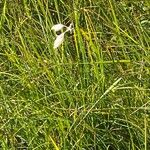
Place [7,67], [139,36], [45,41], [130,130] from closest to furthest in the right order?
[130,130] < [139,36] < [45,41] < [7,67]

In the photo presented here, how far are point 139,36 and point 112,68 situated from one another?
156mm

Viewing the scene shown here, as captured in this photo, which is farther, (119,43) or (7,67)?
(7,67)

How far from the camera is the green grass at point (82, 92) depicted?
6.23ft

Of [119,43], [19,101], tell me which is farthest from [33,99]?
[119,43]

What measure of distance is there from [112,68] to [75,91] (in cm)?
18

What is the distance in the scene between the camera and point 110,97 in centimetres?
197

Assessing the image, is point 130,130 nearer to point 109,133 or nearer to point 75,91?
point 109,133

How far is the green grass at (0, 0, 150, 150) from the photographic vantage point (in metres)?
1.90

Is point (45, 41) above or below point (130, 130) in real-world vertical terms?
above

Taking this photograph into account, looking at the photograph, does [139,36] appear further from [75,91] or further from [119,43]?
[75,91]

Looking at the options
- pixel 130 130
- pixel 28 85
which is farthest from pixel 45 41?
pixel 130 130

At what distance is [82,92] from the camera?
6.55ft

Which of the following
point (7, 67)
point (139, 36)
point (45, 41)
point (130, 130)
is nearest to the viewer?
point (130, 130)

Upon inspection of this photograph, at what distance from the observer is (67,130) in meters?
1.92
